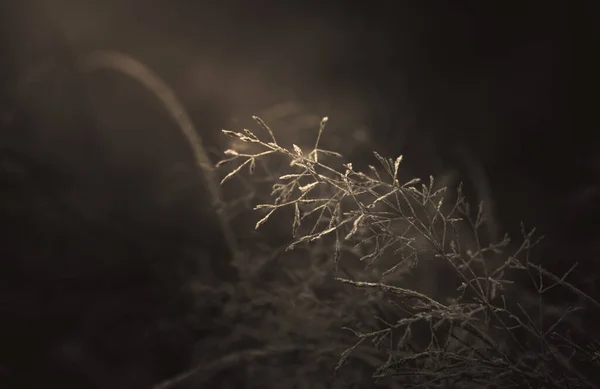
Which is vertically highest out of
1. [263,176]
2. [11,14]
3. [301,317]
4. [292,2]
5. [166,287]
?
[11,14]

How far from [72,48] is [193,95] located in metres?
0.21

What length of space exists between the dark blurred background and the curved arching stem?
0.04ft

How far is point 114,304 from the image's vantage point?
92 centimetres

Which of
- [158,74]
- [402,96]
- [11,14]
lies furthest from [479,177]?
[11,14]

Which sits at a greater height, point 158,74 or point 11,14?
point 11,14

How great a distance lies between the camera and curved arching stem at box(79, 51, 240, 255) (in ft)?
2.90

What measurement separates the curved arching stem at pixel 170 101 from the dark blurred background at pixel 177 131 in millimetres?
13

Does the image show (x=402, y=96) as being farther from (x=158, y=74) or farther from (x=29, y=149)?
(x=29, y=149)

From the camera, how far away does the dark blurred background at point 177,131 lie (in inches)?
32.4

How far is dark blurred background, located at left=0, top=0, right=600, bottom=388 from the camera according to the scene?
2.70 feet

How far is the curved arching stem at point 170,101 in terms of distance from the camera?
0.88 m

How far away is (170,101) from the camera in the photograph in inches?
35.2

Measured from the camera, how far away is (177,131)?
907 millimetres

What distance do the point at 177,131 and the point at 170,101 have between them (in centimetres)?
5
